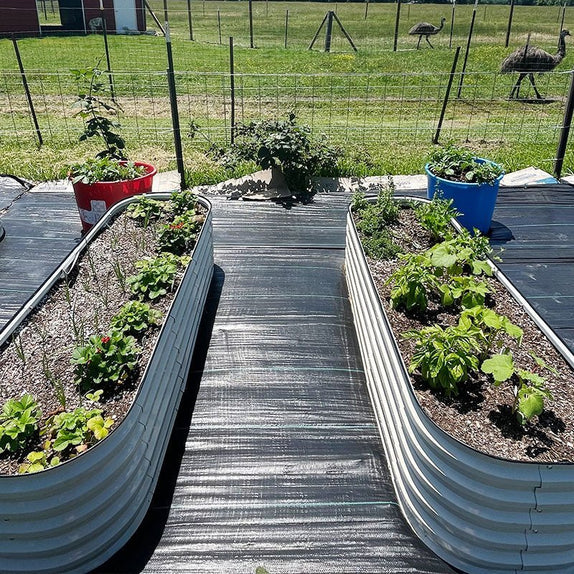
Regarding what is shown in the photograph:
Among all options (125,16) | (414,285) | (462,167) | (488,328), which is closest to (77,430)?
(414,285)

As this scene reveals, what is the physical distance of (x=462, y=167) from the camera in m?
4.52

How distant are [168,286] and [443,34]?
20.2 metres

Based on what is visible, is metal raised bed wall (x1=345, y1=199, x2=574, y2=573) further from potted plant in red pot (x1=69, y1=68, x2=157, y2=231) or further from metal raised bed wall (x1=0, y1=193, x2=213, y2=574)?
potted plant in red pot (x1=69, y1=68, x2=157, y2=231)

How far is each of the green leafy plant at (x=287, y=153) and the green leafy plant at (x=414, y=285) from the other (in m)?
2.45

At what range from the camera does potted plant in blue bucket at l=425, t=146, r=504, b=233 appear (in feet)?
14.2

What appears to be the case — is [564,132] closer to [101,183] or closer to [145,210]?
[145,210]

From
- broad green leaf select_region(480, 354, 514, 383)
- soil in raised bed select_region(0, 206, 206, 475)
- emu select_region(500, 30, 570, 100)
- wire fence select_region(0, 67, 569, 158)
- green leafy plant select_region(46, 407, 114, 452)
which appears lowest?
wire fence select_region(0, 67, 569, 158)

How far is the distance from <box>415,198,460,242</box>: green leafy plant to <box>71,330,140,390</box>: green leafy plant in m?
1.98

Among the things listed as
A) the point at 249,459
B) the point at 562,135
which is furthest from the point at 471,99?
the point at 249,459

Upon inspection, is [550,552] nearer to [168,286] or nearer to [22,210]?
[168,286]

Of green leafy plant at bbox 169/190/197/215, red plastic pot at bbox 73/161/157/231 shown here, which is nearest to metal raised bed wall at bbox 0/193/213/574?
green leafy plant at bbox 169/190/197/215

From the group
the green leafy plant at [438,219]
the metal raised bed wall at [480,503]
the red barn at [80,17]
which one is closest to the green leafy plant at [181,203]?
the green leafy plant at [438,219]

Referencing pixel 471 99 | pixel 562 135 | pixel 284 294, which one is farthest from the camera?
pixel 471 99

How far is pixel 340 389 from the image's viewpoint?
289 centimetres
